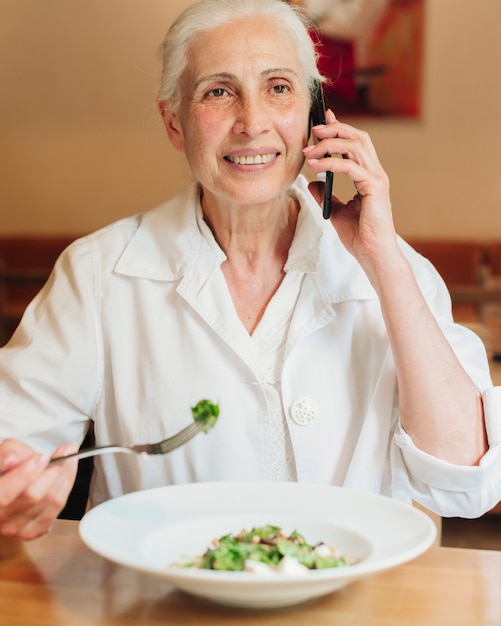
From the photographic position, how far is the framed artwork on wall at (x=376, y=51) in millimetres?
5996

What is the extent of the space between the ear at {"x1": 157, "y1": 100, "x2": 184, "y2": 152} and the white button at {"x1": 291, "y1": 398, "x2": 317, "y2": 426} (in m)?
0.57

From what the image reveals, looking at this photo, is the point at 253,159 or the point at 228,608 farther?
the point at 253,159

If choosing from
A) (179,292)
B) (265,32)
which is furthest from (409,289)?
(265,32)

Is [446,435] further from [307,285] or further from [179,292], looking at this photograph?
[179,292]

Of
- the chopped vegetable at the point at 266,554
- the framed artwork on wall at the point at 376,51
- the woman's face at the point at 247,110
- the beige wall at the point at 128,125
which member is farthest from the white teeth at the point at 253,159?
the framed artwork on wall at the point at 376,51

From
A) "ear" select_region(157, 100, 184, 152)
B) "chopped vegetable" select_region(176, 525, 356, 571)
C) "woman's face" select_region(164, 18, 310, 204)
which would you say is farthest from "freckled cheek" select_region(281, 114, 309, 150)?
"chopped vegetable" select_region(176, 525, 356, 571)

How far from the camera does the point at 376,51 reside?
20.0 feet

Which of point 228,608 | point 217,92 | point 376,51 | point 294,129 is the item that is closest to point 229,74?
point 217,92

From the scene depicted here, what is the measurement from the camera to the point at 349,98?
243 inches

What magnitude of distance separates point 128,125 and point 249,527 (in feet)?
17.2

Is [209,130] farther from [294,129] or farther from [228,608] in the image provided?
[228,608]

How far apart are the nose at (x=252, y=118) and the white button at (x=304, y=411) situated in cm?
49

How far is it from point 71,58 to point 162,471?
16.2 feet

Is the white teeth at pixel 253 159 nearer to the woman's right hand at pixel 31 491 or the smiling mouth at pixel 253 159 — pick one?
the smiling mouth at pixel 253 159
